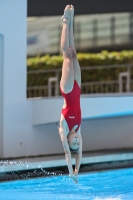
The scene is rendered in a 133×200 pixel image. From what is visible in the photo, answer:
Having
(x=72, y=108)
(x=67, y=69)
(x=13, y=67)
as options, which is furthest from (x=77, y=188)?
(x=13, y=67)

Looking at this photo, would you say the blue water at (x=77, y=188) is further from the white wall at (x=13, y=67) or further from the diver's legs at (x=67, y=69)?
the white wall at (x=13, y=67)

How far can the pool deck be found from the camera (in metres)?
11.1

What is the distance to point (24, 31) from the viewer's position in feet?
43.0

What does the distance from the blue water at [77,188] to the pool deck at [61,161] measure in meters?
0.32

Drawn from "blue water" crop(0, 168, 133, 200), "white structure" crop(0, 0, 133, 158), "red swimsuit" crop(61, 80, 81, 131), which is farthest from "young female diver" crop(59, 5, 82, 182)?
"white structure" crop(0, 0, 133, 158)

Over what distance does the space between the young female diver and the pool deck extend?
2.39 metres

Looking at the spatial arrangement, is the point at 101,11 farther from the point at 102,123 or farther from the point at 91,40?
the point at 91,40

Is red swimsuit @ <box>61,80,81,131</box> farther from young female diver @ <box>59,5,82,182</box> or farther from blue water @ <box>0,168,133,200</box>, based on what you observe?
blue water @ <box>0,168,133,200</box>

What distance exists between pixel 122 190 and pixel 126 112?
3.22m

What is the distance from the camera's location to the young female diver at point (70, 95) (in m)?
8.86

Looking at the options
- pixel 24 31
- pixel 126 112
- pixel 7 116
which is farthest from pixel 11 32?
pixel 126 112

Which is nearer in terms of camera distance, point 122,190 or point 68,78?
point 68,78

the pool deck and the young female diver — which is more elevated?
the young female diver

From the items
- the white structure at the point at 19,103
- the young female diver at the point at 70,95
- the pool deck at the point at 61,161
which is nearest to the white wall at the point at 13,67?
the white structure at the point at 19,103
